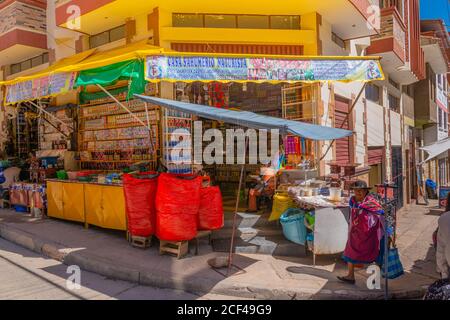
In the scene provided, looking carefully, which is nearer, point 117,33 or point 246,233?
point 246,233

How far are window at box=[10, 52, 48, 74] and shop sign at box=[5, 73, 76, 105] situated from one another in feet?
13.3

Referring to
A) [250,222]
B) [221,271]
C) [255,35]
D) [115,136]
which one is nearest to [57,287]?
[221,271]

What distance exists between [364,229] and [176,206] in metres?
2.92

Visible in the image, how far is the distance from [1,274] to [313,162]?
704cm

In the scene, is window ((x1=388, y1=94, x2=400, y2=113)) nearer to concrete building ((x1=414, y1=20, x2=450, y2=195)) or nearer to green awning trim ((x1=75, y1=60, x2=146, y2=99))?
concrete building ((x1=414, y1=20, x2=450, y2=195))

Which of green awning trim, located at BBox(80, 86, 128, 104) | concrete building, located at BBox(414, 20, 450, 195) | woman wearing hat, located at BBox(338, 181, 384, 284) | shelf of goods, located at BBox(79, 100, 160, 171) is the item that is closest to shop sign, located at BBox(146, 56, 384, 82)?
shelf of goods, located at BBox(79, 100, 160, 171)

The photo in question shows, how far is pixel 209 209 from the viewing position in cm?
640

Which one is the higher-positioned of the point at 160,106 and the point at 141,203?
the point at 160,106

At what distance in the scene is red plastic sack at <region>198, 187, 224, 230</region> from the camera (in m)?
6.37

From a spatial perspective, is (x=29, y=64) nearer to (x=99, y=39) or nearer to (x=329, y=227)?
Result: (x=99, y=39)

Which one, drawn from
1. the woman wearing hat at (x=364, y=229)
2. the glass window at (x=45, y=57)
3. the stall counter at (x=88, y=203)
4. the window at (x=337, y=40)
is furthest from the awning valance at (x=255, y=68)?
the glass window at (x=45, y=57)

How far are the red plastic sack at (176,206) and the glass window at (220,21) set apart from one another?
15.2 feet

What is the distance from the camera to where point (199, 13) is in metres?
8.85

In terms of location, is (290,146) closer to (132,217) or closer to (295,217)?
(295,217)
